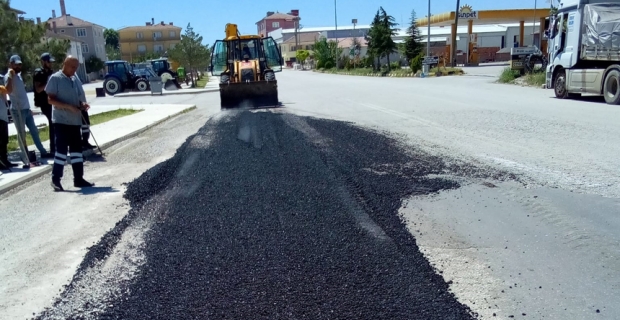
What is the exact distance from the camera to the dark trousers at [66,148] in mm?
7148

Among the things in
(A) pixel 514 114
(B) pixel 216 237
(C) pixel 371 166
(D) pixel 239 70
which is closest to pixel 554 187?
(C) pixel 371 166

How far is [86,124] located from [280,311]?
23.7 feet

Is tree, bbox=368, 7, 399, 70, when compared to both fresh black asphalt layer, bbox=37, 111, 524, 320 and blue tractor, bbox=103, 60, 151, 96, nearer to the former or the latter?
blue tractor, bbox=103, 60, 151, 96

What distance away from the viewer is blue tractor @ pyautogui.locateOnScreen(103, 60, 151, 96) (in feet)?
113

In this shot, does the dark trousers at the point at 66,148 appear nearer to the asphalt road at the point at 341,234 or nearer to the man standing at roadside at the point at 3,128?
the asphalt road at the point at 341,234

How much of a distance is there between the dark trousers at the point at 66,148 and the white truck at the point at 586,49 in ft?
49.7

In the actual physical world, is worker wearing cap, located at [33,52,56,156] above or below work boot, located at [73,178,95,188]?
above

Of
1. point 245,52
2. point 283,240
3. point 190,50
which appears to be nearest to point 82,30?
point 190,50

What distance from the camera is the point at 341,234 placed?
4898 mm

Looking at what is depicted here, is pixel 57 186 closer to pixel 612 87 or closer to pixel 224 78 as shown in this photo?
pixel 224 78

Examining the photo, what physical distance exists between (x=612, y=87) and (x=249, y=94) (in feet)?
39.3

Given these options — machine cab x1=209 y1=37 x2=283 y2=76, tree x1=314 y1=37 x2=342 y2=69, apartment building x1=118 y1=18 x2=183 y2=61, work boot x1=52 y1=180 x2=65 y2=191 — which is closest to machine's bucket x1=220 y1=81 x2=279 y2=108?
machine cab x1=209 y1=37 x2=283 y2=76

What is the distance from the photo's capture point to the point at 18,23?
10.1 metres

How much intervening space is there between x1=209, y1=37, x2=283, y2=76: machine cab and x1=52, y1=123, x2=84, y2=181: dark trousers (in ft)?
42.8
